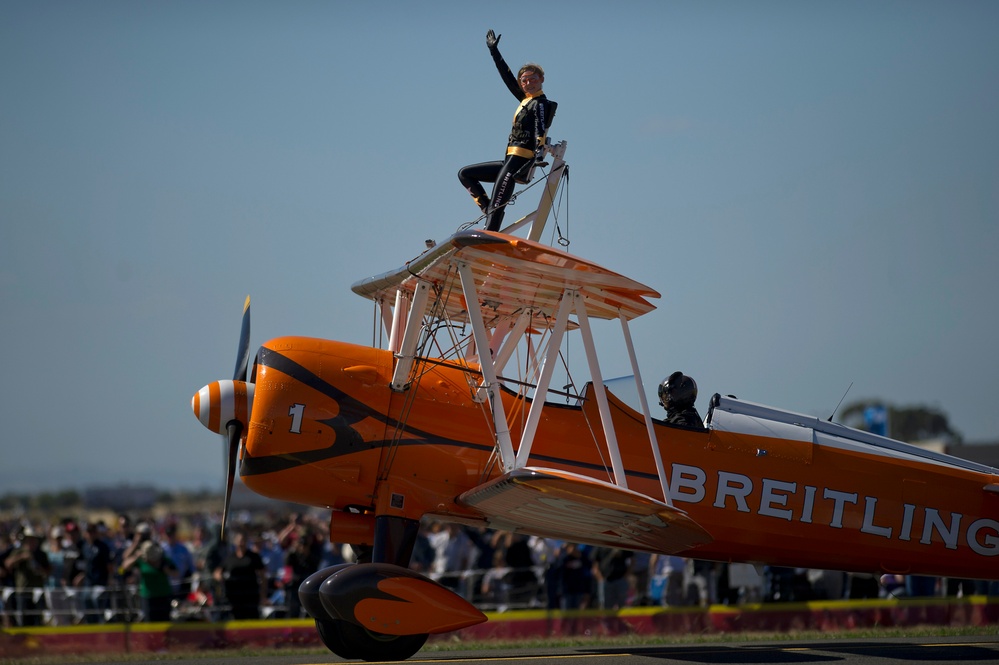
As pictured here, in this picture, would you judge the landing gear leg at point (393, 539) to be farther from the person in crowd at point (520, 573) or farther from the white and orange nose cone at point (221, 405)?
the person in crowd at point (520, 573)

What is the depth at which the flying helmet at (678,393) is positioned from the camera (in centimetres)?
1062

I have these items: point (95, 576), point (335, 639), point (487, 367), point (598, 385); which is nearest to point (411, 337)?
point (487, 367)

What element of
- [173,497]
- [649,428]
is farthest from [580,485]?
[173,497]

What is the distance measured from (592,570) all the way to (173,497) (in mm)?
84015

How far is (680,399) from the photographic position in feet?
34.8

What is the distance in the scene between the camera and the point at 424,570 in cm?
1806

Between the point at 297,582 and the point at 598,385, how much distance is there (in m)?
6.46

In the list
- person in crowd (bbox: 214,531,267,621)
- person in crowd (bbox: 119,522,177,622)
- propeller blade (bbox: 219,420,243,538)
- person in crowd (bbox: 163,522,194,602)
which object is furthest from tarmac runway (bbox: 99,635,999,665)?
person in crowd (bbox: 163,522,194,602)

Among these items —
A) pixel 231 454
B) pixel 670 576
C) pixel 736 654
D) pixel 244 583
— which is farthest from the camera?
pixel 670 576

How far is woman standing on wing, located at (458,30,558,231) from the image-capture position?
401 inches

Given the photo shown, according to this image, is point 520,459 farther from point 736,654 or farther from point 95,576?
point 95,576

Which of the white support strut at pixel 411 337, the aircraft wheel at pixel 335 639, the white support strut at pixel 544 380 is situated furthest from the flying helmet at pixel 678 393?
the aircraft wheel at pixel 335 639

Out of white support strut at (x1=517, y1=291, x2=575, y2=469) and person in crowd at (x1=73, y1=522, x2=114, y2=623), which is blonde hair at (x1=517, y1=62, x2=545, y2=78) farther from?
person in crowd at (x1=73, y1=522, x2=114, y2=623)

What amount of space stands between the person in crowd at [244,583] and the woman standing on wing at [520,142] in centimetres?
617
